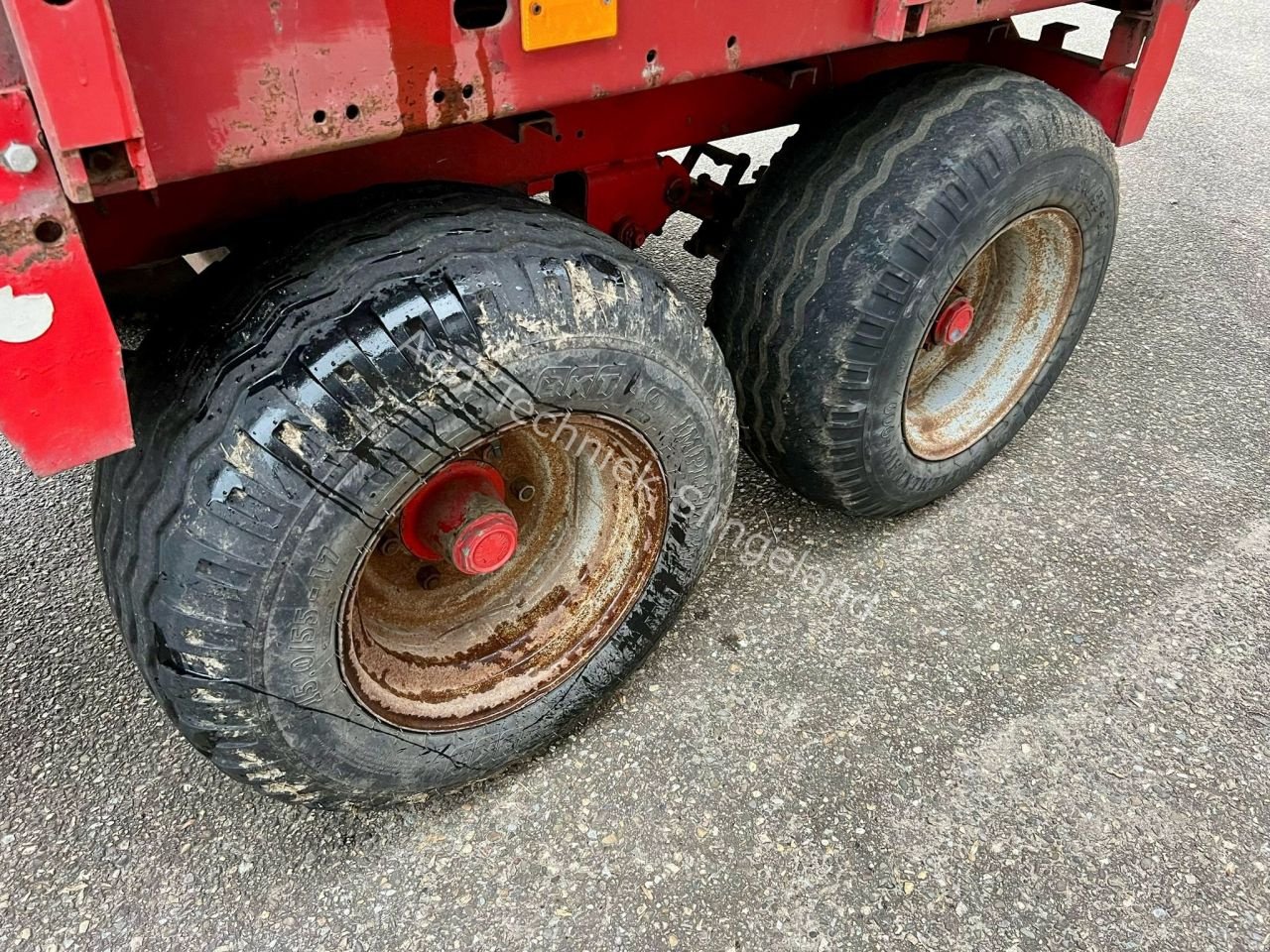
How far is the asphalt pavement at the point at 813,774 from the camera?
5.67 feet

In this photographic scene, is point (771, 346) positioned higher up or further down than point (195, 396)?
further down

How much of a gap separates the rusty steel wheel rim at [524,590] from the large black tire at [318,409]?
0.59ft

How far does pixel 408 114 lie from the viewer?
1.21 meters

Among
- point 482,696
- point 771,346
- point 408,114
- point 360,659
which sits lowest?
point 482,696

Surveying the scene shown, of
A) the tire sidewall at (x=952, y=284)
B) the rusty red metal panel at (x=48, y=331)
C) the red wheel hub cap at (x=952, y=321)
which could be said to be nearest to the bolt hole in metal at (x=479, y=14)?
the rusty red metal panel at (x=48, y=331)

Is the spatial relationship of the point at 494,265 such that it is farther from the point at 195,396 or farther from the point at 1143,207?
the point at 1143,207

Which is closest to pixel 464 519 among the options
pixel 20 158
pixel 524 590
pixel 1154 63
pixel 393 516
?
pixel 393 516

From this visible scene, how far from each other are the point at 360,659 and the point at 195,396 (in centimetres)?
58

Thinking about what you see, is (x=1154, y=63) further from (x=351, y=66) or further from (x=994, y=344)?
(x=351, y=66)

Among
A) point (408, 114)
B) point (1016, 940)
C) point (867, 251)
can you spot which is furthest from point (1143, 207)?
point (408, 114)

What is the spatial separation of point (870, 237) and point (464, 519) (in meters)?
1.00

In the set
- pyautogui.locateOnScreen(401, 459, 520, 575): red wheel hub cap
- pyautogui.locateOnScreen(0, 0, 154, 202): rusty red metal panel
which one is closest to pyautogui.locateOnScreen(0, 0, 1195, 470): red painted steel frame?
pyautogui.locateOnScreen(0, 0, 154, 202): rusty red metal panel

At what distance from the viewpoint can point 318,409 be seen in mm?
1345

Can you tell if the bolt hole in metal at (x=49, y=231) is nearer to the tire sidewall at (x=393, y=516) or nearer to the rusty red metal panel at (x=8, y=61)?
the rusty red metal panel at (x=8, y=61)
